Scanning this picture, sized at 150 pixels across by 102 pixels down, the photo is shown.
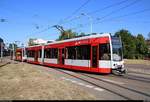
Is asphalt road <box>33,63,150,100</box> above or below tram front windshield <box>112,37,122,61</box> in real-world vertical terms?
below

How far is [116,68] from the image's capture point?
2355 centimetres

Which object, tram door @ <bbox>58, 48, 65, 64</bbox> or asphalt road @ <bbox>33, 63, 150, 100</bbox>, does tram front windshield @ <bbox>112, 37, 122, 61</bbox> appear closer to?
asphalt road @ <bbox>33, 63, 150, 100</bbox>

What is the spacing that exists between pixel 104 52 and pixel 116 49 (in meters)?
1.01

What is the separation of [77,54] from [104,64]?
5230mm

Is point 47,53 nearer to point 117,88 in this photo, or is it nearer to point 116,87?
point 116,87

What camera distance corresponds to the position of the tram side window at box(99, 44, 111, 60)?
23469 mm

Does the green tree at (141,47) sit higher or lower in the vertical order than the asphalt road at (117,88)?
higher

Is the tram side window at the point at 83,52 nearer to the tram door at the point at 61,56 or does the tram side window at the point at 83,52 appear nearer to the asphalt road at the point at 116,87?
the tram door at the point at 61,56

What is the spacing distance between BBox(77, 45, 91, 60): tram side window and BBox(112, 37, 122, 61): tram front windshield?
2.60 metres

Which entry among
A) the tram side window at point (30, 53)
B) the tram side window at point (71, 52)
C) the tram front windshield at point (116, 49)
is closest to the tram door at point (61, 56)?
the tram side window at point (71, 52)

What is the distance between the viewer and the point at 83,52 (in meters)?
26.9

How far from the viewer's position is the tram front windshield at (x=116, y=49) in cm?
2364

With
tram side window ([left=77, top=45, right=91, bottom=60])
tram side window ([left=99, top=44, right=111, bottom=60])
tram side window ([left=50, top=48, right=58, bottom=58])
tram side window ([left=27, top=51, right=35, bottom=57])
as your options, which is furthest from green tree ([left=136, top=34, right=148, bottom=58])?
tram side window ([left=99, top=44, right=111, bottom=60])

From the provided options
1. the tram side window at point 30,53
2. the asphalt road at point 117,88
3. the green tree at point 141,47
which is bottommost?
the asphalt road at point 117,88
